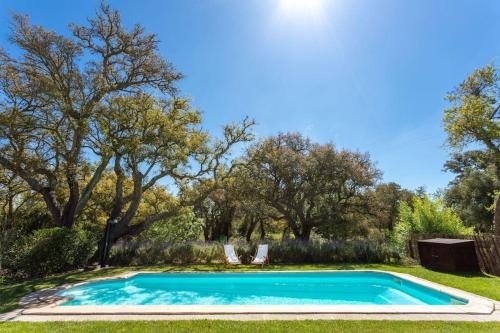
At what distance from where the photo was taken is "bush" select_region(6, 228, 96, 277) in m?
8.84

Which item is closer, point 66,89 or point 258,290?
point 258,290

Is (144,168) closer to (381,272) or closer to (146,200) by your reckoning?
(146,200)

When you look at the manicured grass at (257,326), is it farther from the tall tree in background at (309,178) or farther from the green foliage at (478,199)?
the green foliage at (478,199)

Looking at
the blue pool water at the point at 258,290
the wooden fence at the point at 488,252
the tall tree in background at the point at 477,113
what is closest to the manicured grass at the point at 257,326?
the blue pool water at the point at 258,290

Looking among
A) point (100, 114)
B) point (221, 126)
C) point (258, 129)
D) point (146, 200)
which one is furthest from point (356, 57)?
point (146, 200)

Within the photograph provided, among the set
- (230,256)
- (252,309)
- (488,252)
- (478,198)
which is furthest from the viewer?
(478,198)

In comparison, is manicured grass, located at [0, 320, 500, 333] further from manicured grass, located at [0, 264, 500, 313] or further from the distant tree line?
the distant tree line

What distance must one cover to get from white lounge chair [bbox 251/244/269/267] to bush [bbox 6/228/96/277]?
7027 mm

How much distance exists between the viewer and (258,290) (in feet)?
29.9

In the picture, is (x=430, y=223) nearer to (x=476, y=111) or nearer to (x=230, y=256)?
(x=476, y=111)

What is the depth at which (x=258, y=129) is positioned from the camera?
1655 centimetres

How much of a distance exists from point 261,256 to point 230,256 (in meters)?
1.43

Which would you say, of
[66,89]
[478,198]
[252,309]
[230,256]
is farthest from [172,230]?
[478,198]

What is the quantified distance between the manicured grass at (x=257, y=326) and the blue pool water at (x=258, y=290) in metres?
2.26
